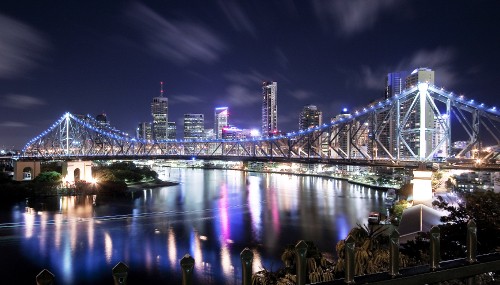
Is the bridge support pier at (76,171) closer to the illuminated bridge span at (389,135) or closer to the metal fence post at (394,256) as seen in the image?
the illuminated bridge span at (389,135)

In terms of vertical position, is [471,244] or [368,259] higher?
[471,244]

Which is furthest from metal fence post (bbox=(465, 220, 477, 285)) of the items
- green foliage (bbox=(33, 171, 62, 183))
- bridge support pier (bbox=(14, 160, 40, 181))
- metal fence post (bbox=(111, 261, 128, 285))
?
bridge support pier (bbox=(14, 160, 40, 181))

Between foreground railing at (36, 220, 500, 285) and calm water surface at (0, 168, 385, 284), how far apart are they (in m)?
11.9

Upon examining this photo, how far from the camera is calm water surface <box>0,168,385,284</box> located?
15344 mm

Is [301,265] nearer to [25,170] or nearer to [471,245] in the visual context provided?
[471,245]

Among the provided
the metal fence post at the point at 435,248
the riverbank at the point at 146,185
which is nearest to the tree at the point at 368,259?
the metal fence post at the point at 435,248

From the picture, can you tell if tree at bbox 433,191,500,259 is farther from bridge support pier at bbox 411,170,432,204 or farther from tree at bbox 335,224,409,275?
bridge support pier at bbox 411,170,432,204

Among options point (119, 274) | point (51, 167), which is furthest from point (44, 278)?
point (51, 167)

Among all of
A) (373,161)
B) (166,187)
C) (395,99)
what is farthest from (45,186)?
(395,99)

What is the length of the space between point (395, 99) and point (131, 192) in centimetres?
2864

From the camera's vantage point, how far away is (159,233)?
71.5ft

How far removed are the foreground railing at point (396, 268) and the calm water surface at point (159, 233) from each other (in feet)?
39.0

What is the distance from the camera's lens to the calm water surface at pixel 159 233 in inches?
604

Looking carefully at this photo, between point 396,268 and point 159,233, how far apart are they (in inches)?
818
